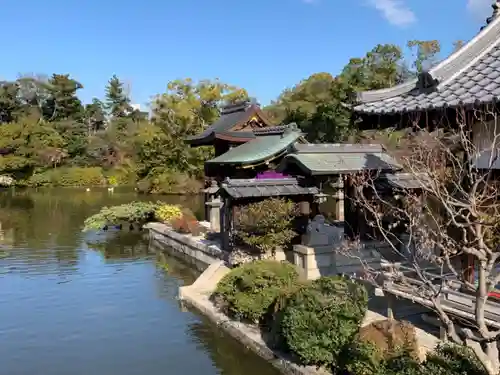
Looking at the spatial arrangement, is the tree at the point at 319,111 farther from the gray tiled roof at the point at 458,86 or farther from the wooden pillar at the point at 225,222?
the gray tiled roof at the point at 458,86

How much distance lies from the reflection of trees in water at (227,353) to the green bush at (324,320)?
953 millimetres

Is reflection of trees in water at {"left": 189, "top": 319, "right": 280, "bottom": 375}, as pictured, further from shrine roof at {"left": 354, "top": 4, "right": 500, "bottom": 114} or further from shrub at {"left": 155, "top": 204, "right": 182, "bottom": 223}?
shrub at {"left": 155, "top": 204, "right": 182, "bottom": 223}

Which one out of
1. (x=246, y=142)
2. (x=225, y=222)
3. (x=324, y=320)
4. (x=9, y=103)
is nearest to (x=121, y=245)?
(x=246, y=142)

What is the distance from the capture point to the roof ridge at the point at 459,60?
587 centimetres

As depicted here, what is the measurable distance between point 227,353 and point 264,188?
553 cm

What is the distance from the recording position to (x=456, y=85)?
5.69 meters

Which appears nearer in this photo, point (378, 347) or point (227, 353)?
point (378, 347)

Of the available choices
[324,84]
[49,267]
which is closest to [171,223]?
[49,267]

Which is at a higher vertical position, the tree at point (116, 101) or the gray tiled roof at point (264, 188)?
the tree at point (116, 101)

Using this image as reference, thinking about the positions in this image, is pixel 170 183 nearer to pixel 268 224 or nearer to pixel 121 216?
pixel 121 216

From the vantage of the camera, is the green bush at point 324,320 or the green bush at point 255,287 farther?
the green bush at point 255,287

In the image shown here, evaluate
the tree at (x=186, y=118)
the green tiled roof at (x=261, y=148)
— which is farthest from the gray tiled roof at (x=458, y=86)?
the tree at (x=186, y=118)

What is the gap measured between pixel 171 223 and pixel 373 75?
2073 cm

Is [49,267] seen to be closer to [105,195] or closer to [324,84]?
[105,195]
